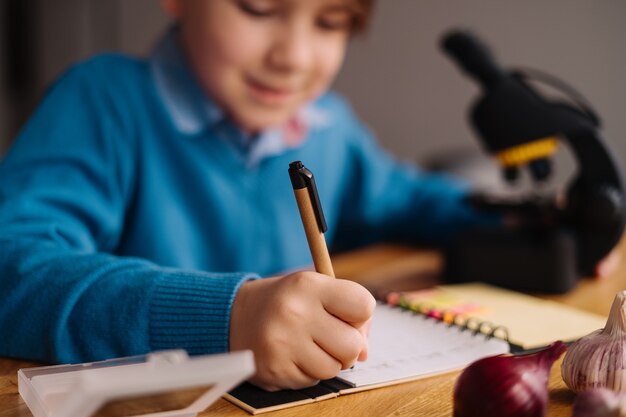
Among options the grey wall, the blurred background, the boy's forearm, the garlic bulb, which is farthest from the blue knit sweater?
the grey wall

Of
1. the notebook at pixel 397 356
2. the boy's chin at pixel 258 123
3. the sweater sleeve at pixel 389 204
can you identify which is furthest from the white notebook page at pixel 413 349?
the sweater sleeve at pixel 389 204

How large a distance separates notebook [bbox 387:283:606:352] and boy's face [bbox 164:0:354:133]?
0.29 m

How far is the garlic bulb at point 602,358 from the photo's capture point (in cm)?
45

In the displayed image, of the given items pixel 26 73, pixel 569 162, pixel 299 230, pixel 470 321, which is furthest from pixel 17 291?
pixel 26 73

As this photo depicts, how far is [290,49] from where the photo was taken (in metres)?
0.84

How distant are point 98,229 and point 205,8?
275 millimetres

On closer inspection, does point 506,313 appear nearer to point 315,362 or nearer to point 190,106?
point 315,362

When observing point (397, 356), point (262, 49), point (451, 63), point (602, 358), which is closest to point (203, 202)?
point (262, 49)

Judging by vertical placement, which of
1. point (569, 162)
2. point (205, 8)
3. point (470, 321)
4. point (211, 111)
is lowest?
point (569, 162)

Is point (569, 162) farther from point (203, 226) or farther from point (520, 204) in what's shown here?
point (203, 226)

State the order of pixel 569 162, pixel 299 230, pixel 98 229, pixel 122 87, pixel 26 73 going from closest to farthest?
pixel 98 229
pixel 122 87
pixel 299 230
pixel 569 162
pixel 26 73

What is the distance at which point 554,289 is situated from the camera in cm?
84

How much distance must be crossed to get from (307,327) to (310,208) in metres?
0.07

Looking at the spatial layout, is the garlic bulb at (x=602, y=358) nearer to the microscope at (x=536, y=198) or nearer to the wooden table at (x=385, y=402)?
the wooden table at (x=385, y=402)
